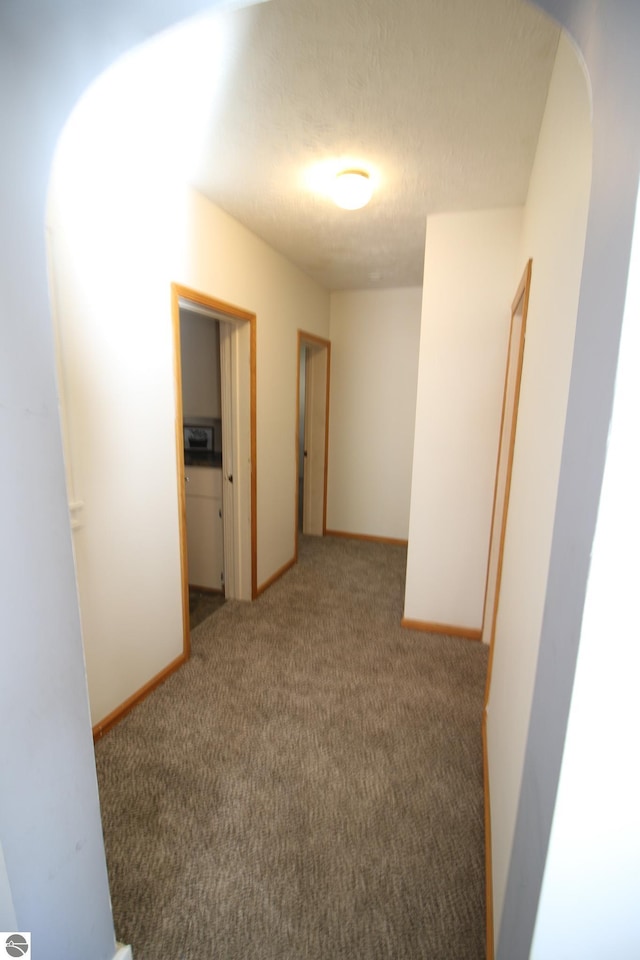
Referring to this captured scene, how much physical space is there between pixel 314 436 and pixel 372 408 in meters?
0.68

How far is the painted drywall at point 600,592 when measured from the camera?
502 mm

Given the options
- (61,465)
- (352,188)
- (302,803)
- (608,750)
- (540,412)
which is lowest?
(302,803)

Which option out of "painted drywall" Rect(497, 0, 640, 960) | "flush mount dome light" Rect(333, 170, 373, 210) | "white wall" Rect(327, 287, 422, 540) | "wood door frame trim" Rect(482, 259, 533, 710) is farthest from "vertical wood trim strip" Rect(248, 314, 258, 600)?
"painted drywall" Rect(497, 0, 640, 960)

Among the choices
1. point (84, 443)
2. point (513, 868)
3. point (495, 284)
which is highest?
point (495, 284)

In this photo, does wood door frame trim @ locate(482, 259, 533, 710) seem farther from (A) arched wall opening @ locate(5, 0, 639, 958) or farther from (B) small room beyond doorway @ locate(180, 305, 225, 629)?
(B) small room beyond doorway @ locate(180, 305, 225, 629)

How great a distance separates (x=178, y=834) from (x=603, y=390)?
6.04 ft

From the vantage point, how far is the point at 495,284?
7.91 ft

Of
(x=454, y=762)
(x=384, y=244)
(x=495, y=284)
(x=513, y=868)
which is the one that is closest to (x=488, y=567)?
(x=454, y=762)

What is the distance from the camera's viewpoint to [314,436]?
457cm

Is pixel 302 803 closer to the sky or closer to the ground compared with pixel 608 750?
closer to the ground

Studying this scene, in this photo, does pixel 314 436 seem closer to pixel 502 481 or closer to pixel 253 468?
pixel 253 468

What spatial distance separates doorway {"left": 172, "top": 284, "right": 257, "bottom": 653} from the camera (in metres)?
2.83

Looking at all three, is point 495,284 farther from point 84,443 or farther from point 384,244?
point 84,443

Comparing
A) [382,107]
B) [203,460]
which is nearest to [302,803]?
[203,460]
